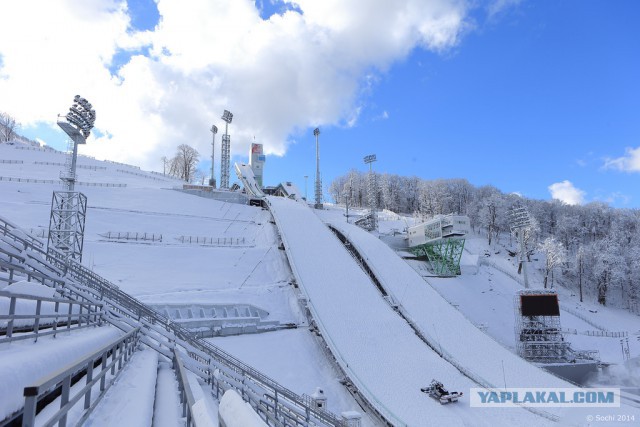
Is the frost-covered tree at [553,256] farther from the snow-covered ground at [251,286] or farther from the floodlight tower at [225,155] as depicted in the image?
the floodlight tower at [225,155]

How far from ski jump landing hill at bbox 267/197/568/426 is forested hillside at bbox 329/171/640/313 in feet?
124

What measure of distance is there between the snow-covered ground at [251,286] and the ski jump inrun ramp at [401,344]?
15cm

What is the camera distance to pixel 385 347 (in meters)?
21.9

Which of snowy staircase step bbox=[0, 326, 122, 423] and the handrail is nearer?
snowy staircase step bbox=[0, 326, 122, 423]

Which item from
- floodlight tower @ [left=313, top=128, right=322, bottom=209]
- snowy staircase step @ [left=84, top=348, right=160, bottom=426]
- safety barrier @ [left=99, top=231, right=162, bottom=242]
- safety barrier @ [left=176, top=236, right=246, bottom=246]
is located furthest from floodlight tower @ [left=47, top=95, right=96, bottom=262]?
floodlight tower @ [left=313, top=128, right=322, bottom=209]

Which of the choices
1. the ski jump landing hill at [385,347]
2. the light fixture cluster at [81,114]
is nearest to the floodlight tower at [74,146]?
the light fixture cluster at [81,114]

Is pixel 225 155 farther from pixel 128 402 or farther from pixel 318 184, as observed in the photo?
pixel 128 402

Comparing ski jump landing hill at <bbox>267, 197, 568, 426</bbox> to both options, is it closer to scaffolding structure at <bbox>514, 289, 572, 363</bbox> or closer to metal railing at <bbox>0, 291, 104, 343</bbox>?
scaffolding structure at <bbox>514, 289, 572, 363</bbox>

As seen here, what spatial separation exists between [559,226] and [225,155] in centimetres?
6647

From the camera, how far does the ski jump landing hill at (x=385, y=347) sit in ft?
52.4

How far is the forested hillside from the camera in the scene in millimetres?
55219

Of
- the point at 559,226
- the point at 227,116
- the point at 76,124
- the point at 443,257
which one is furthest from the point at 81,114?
the point at 559,226

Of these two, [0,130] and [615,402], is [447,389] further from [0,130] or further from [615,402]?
[0,130]

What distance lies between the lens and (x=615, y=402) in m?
19.3
